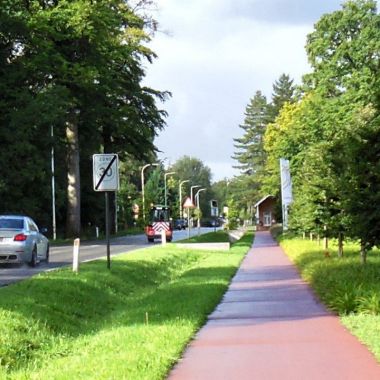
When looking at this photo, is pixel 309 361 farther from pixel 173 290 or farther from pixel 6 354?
pixel 173 290

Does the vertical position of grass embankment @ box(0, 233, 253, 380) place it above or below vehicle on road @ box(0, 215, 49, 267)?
below

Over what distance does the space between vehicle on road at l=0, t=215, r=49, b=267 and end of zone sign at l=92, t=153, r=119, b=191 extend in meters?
3.84

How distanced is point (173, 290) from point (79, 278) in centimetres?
213

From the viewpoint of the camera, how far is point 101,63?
51.7 metres

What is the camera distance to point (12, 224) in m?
23.1

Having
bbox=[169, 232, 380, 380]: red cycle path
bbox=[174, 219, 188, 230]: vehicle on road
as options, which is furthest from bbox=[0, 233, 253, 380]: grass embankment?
bbox=[174, 219, 188, 230]: vehicle on road

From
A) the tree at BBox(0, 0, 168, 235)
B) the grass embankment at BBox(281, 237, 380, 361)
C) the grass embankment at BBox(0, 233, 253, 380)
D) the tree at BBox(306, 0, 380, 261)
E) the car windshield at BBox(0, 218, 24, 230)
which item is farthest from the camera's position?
the tree at BBox(306, 0, 380, 261)

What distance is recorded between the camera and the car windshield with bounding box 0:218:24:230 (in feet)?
75.0

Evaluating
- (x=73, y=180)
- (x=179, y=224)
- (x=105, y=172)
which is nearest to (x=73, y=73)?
(x=73, y=180)

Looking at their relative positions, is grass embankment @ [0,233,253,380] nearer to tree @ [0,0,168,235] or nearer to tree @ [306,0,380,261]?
tree @ [306,0,380,261]

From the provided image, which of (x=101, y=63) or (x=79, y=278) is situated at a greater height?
(x=101, y=63)

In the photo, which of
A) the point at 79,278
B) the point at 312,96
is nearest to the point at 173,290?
the point at 79,278

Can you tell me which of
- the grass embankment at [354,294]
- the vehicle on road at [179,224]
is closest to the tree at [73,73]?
the grass embankment at [354,294]

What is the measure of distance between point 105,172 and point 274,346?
11424mm
